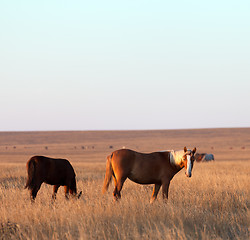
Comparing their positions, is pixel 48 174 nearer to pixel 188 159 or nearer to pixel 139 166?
pixel 139 166

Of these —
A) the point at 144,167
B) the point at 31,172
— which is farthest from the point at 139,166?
the point at 31,172

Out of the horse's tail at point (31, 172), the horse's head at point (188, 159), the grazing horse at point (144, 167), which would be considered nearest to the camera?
the horse's head at point (188, 159)

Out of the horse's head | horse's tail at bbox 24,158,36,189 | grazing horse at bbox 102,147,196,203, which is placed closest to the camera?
the horse's head

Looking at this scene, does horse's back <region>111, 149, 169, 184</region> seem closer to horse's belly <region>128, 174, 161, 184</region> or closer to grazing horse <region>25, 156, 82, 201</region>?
horse's belly <region>128, 174, 161, 184</region>

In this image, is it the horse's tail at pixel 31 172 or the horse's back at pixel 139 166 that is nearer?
the horse's back at pixel 139 166

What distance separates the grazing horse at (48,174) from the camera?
Result: 980 centimetres

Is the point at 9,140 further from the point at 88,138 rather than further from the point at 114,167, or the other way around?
the point at 114,167

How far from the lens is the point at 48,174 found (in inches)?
394

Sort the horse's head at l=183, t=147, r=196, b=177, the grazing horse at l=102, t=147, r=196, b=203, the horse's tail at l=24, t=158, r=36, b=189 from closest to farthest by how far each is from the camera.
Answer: the horse's head at l=183, t=147, r=196, b=177, the grazing horse at l=102, t=147, r=196, b=203, the horse's tail at l=24, t=158, r=36, b=189

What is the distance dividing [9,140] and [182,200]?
108m

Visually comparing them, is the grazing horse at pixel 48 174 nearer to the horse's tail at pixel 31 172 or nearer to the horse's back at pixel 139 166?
the horse's tail at pixel 31 172

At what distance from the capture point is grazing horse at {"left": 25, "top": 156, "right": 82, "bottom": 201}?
9805mm

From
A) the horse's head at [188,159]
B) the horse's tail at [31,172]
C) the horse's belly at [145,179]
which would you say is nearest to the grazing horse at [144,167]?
the horse's belly at [145,179]

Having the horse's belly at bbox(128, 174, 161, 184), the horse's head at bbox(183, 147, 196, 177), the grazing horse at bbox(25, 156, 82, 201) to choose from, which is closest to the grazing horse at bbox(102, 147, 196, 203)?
the horse's belly at bbox(128, 174, 161, 184)
